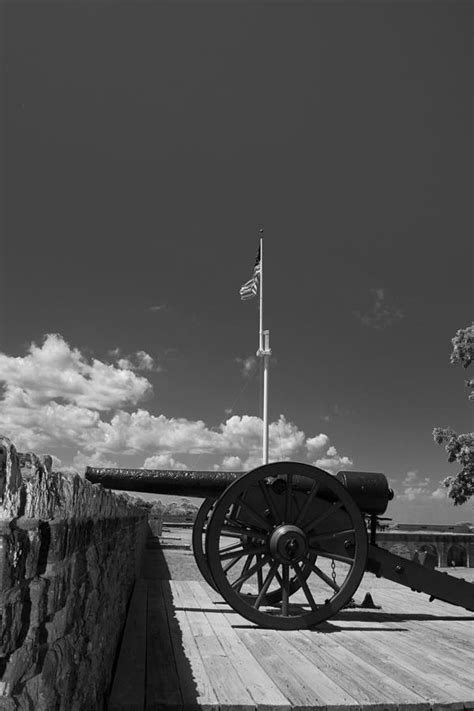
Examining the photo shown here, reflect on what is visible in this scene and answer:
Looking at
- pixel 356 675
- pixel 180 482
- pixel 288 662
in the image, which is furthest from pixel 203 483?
pixel 356 675

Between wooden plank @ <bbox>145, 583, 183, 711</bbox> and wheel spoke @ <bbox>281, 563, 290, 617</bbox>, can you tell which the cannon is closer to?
wheel spoke @ <bbox>281, 563, 290, 617</bbox>

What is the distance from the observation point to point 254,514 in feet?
20.6

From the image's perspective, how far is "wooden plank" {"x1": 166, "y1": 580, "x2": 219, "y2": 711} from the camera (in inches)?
136

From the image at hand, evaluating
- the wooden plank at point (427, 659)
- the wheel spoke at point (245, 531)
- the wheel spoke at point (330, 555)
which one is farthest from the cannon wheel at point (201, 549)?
the wooden plank at point (427, 659)

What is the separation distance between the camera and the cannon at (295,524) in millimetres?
5941

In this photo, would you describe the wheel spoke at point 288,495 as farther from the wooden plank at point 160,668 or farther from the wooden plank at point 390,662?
the wooden plank at point 160,668

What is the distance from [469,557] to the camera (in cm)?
1448

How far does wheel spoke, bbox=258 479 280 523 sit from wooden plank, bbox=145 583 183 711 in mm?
1458

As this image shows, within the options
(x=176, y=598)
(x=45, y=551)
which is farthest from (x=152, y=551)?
(x=45, y=551)

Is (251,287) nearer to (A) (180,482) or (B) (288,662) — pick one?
(A) (180,482)

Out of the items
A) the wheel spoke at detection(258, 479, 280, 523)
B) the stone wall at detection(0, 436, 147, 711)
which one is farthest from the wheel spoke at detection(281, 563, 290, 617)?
the stone wall at detection(0, 436, 147, 711)

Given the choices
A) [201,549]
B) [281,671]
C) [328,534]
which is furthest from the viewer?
[201,549]

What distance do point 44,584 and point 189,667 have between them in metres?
3.11

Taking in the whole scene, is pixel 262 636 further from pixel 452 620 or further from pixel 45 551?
pixel 45 551
